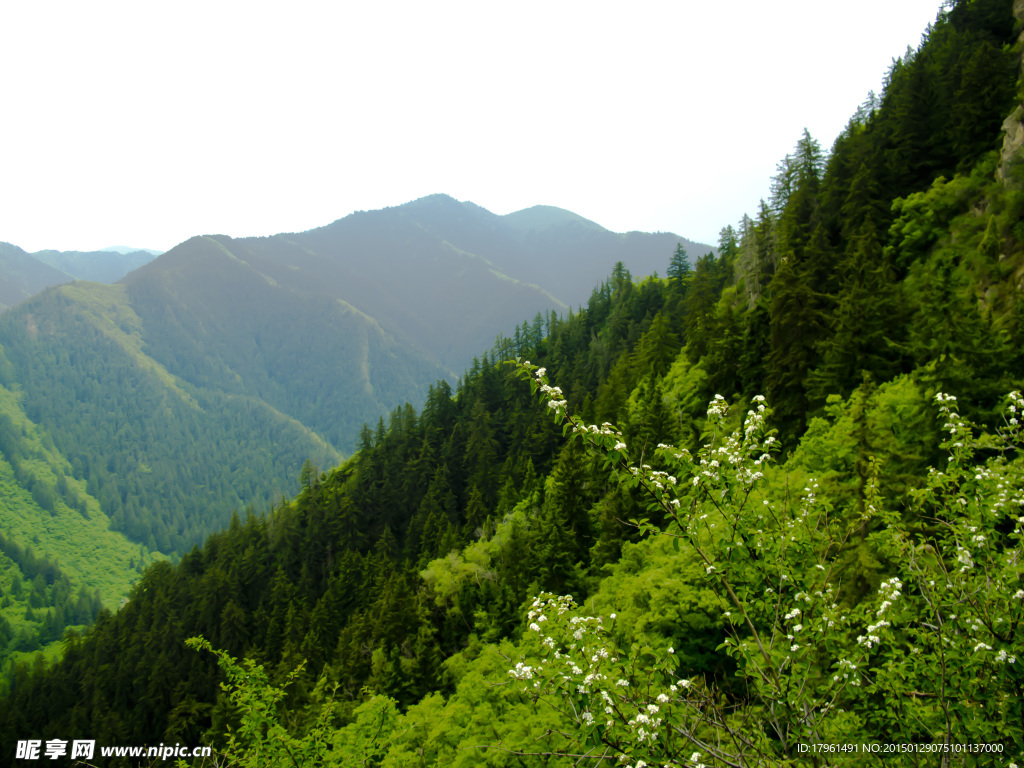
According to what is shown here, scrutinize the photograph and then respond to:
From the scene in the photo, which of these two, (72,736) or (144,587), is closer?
(72,736)

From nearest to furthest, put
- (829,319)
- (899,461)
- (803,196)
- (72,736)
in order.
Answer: (899,461), (829,319), (803,196), (72,736)

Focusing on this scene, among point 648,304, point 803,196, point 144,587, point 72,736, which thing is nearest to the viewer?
point 803,196

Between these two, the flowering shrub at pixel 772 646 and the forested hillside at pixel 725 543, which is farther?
the forested hillside at pixel 725 543

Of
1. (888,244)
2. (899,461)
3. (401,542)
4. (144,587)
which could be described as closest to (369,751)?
(899,461)

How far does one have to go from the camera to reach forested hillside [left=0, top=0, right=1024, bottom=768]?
5605 mm

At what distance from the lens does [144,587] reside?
94812mm

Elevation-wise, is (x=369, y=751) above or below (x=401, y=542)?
above

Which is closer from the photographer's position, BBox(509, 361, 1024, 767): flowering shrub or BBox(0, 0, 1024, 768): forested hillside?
BBox(509, 361, 1024, 767): flowering shrub

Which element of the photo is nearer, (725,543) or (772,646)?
(725,543)

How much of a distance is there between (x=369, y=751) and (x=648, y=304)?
7854cm

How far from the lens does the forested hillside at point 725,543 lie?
221 inches

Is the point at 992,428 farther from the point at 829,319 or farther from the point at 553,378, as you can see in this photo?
the point at 553,378

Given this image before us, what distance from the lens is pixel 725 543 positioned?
219 inches

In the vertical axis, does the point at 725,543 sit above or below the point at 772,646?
above
